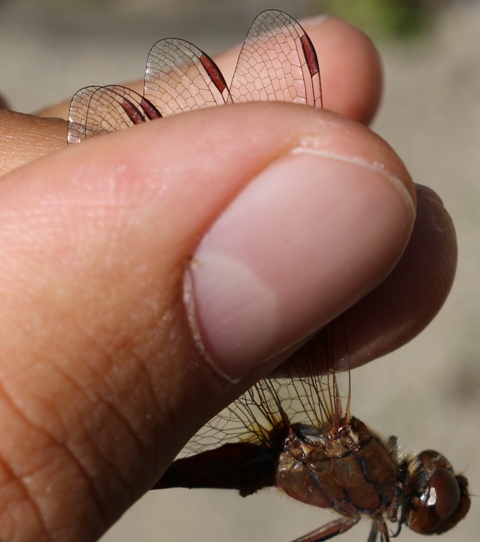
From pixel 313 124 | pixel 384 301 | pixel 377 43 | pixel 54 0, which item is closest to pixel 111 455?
pixel 313 124

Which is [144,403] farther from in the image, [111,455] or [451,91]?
[451,91]

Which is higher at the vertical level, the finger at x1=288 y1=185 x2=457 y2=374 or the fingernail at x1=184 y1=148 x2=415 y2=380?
the fingernail at x1=184 y1=148 x2=415 y2=380

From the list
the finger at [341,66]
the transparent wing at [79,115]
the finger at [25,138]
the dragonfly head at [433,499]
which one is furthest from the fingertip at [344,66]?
the dragonfly head at [433,499]

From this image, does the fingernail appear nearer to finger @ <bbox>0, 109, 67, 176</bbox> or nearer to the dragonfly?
the dragonfly

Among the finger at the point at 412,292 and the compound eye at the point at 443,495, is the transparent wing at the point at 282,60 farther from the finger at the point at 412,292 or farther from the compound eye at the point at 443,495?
the compound eye at the point at 443,495

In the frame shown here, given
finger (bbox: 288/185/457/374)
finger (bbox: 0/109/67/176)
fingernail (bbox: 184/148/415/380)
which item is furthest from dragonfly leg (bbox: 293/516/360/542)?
finger (bbox: 0/109/67/176)

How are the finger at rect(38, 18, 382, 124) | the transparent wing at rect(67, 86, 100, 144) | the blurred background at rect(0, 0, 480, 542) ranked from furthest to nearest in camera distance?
the blurred background at rect(0, 0, 480, 542) < the finger at rect(38, 18, 382, 124) < the transparent wing at rect(67, 86, 100, 144)

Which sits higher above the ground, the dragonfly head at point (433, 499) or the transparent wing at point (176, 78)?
the transparent wing at point (176, 78)
